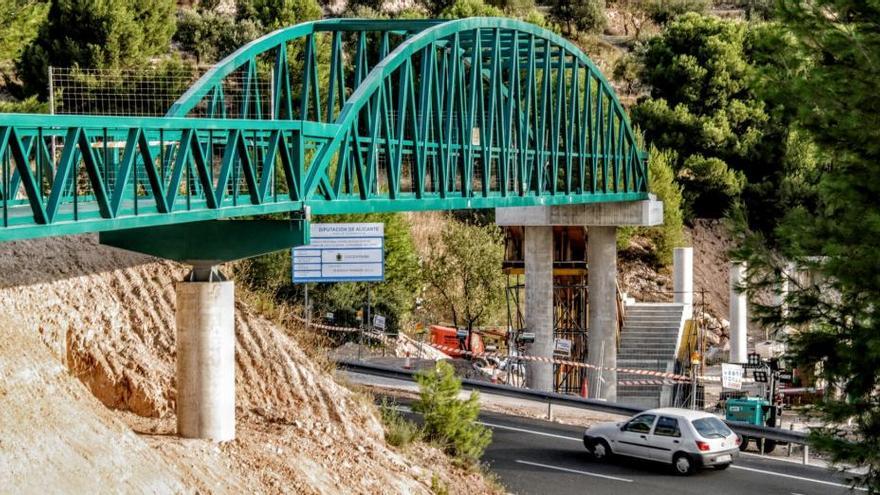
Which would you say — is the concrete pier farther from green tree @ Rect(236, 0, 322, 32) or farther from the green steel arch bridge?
green tree @ Rect(236, 0, 322, 32)

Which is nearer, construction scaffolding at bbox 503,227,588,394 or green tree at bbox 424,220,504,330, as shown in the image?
construction scaffolding at bbox 503,227,588,394

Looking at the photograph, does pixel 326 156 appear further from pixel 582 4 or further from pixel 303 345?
pixel 582 4

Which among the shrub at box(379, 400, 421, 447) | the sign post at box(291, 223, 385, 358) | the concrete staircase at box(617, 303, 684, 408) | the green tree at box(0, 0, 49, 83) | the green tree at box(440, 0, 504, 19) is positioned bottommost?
the concrete staircase at box(617, 303, 684, 408)

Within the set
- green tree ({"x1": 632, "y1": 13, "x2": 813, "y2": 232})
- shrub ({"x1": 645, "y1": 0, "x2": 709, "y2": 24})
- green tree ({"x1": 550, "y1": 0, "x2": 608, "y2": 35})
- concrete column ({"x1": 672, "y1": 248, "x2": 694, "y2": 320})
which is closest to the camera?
concrete column ({"x1": 672, "y1": 248, "x2": 694, "y2": 320})

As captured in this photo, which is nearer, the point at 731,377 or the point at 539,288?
the point at 731,377

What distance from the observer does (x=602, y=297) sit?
48562 mm

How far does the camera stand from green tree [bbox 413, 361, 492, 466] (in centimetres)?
2595

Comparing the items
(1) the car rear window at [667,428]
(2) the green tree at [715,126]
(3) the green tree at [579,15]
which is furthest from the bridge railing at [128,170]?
(3) the green tree at [579,15]

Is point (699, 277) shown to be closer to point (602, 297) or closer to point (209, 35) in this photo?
point (602, 297)

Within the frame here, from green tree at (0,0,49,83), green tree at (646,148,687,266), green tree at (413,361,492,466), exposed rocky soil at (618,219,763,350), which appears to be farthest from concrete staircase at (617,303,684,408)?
green tree at (0,0,49,83)

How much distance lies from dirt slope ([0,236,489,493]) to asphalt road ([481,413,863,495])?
215cm

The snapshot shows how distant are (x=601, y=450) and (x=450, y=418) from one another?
4.20 m

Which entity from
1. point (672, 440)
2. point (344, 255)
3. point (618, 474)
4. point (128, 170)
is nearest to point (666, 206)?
point (344, 255)

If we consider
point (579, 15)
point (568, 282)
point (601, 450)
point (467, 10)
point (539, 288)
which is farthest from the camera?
point (579, 15)
